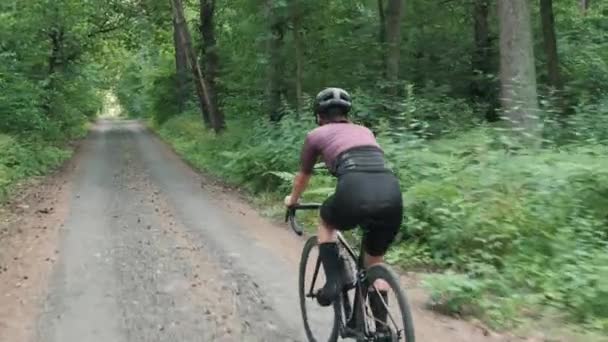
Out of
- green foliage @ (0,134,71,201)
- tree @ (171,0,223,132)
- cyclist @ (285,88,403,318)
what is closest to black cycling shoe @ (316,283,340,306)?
cyclist @ (285,88,403,318)

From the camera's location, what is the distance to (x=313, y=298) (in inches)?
210

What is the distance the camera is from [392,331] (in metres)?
4.10

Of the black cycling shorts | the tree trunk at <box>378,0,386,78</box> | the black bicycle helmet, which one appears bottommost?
the black cycling shorts

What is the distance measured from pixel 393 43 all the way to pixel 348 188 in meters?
12.4

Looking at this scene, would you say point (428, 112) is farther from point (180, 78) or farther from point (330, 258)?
point (180, 78)

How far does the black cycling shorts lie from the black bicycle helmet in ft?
2.04

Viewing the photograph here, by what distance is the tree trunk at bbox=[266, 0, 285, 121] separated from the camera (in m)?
16.8

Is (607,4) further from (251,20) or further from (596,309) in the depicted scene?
(596,309)

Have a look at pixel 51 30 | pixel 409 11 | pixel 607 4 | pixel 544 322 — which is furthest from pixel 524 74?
pixel 51 30

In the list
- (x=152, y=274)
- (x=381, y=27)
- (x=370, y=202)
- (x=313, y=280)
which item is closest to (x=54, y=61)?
(x=381, y=27)

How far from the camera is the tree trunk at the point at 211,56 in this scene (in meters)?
23.1

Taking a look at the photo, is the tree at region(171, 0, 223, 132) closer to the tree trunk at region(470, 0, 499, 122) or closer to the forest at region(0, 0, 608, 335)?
the forest at region(0, 0, 608, 335)

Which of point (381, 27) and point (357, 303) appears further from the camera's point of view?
point (381, 27)

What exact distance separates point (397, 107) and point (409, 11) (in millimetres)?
Result: 5779
